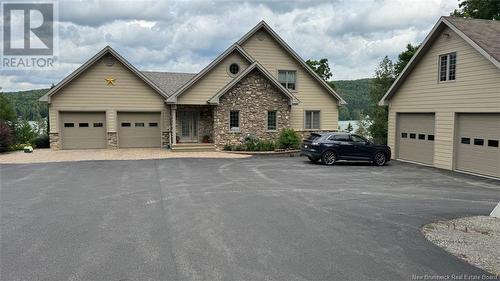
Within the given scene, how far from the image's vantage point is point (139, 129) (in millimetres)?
26422

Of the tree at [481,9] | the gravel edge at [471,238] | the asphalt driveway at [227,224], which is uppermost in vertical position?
the tree at [481,9]

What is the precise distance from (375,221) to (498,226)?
7.89 ft

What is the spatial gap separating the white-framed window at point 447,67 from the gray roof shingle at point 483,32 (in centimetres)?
113

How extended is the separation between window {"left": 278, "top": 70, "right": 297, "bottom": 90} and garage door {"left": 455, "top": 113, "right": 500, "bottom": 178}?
12.7 meters

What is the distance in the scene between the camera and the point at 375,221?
839cm

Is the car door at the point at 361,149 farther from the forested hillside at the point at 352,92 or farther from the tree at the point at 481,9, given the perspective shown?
the forested hillside at the point at 352,92

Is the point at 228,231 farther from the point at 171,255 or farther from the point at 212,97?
→ the point at 212,97

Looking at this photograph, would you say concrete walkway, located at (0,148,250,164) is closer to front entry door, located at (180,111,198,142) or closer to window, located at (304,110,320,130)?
front entry door, located at (180,111,198,142)

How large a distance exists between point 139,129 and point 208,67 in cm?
615

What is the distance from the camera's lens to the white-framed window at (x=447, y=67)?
688 inches

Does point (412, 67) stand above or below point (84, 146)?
above

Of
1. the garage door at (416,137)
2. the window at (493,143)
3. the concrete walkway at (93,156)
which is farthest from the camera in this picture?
the concrete walkway at (93,156)

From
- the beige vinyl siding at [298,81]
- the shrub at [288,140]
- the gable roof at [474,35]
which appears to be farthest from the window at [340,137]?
the beige vinyl siding at [298,81]

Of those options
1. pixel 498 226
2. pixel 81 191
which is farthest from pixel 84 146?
pixel 498 226
